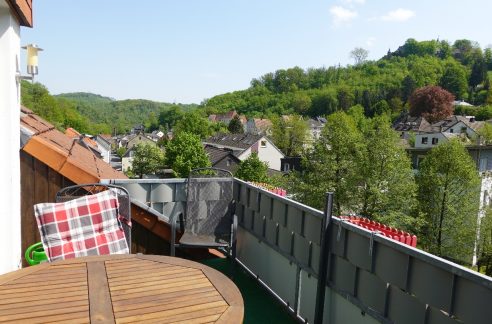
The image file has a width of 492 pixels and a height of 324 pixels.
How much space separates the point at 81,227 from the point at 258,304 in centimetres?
149

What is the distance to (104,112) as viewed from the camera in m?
120

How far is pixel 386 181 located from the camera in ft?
70.8

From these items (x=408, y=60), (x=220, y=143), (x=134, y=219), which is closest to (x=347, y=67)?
(x=408, y=60)

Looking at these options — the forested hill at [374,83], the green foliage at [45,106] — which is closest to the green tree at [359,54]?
the forested hill at [374,83]

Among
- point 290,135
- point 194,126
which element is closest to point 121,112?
point 194,126

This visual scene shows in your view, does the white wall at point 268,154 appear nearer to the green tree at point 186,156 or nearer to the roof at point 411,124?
the green tree at point 186,156

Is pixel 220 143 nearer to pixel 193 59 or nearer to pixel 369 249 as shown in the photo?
pixel 193 59

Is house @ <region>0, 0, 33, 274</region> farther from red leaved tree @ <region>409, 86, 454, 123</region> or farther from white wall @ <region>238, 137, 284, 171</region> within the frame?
red leaved tree @ <region>409, 86, 454, 123</region>

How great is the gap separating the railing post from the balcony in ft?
0.10

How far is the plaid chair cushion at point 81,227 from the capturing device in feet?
8.11

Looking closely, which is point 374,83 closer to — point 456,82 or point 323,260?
point 456,82

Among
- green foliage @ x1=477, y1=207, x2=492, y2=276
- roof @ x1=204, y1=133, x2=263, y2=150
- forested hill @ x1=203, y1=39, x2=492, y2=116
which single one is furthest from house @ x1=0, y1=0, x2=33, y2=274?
forested hill @ x1=203, y1=39, x2=492, y2=116

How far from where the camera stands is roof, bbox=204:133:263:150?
43062 mm

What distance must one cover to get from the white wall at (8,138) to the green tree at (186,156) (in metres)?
28.6
